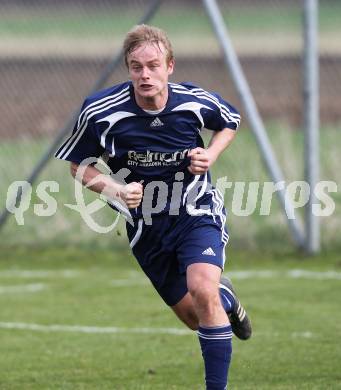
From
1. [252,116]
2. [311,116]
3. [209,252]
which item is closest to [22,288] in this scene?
[252,116]

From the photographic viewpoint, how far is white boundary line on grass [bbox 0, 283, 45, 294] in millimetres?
10547

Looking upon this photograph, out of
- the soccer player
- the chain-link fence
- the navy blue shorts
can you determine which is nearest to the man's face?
the soccer player

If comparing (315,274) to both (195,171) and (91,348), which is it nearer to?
(91,348)

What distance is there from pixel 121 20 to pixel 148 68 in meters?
6.73

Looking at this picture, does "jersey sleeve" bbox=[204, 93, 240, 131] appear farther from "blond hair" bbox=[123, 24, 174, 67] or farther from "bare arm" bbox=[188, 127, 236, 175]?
"blond hair" bbox=[123, 24, 174, 67]

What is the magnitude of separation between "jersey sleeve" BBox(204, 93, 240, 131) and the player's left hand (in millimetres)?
426

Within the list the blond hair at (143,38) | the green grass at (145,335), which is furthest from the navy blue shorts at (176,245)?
the blond hair at (143,38)

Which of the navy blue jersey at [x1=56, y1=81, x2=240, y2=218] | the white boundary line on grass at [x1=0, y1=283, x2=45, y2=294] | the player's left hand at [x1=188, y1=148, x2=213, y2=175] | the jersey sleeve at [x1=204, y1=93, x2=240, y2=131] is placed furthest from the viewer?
the white boundary line on grass at [x1=0, y1=283, x2=45, y2=294]

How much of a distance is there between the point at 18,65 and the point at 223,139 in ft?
23.7

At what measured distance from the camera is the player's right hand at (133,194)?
6.06 m

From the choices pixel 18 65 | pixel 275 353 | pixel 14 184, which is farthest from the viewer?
pixel 18 65

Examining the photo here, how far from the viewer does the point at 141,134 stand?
6492 millimetres

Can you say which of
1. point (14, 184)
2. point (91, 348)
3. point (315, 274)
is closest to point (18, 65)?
point (14, 184)

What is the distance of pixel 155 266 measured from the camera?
6.68 m
